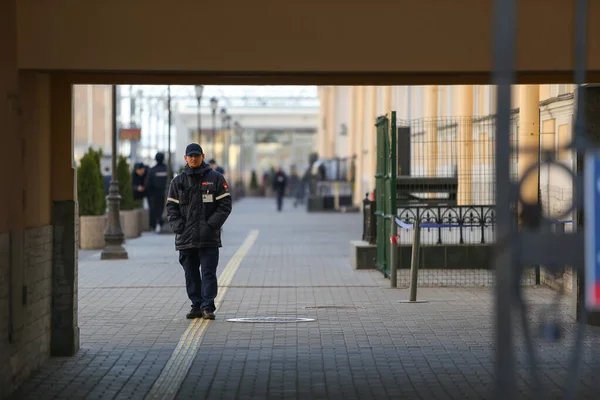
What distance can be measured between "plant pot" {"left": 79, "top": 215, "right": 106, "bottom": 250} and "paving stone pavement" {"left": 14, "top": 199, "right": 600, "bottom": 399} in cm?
481

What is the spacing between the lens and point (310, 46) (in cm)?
972

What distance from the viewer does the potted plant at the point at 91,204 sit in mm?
24266

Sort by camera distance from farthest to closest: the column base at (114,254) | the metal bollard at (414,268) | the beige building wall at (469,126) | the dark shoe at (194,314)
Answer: the column base at (114,254) < the beige building wall at (469,126) < the metal bollard at (414,268) < the dark shoe at (194,314)

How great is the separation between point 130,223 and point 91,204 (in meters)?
3.00

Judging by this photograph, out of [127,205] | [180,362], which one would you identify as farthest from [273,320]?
[127,205]

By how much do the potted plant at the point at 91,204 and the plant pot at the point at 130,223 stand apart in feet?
6.00

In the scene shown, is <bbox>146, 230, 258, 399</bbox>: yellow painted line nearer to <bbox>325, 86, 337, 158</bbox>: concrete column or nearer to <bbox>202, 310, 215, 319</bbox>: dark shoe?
<bbox>202, 310, 215, 319</bbox>: dark shoe

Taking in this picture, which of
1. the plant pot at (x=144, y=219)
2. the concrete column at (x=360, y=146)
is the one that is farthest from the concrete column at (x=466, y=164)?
the concrete column at (x=360, y=146)

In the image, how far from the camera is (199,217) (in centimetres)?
1320

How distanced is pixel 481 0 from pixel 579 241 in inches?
179

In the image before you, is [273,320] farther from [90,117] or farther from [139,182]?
[90,117]

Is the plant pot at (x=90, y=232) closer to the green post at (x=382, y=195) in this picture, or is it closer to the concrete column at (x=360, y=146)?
the green post at (x=382, y=195)

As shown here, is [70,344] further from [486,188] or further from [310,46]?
[486,188]

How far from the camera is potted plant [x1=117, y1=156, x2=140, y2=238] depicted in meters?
27.7
